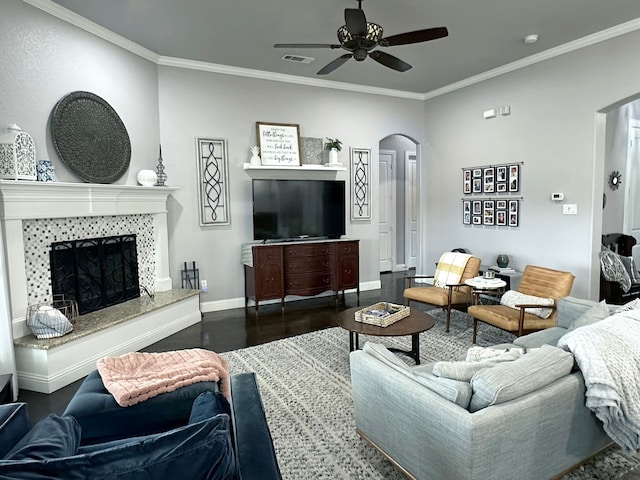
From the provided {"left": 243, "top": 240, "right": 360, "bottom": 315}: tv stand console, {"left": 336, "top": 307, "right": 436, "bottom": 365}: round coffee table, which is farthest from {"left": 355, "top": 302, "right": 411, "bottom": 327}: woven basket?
{"left": 243, "top": 240, "right": 360, "bottom": 315}: tv stand console

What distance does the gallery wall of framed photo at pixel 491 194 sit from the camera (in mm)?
5273

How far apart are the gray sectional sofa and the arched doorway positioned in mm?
Answer: 6023

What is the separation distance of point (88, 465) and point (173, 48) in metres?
4.67

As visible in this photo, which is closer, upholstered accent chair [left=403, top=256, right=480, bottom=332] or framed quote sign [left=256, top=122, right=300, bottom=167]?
upholstered accent chair [left=403, top=256, right=480, bottom=332]

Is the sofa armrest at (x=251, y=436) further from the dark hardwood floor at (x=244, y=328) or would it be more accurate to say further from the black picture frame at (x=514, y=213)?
the black picture frame at (x=514, y=213)

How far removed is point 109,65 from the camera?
4.18 metres

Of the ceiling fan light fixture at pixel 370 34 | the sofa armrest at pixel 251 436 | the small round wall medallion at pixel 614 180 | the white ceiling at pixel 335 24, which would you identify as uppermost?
the white ceiling at pixel 335 24

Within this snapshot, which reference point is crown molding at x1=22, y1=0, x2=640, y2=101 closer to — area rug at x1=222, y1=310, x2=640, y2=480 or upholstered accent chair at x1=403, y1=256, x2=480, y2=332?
upholstered accent chair at x1=403, y1=256, x2=480, y2=332

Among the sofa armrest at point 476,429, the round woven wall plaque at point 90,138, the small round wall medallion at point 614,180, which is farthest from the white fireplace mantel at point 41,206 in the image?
the small round wall medallion at point 614,180

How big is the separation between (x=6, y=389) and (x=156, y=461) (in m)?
2.74

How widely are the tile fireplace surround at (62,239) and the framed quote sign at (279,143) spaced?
1.47m

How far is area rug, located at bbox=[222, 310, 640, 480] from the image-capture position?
212 cm

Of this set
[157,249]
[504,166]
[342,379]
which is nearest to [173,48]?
[157,249]

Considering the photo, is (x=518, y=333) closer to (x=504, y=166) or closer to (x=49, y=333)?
(x=504, y=166)
